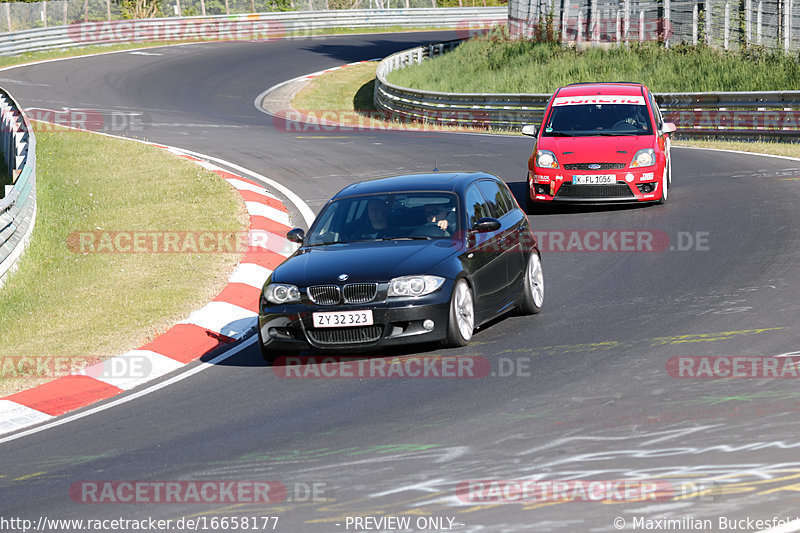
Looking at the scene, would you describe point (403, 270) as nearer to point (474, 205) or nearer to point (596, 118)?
point (474, 205)

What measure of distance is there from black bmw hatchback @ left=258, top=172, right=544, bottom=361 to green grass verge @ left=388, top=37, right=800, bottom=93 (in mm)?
19877

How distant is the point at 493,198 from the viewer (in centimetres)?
1110

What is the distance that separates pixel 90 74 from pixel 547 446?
3731 cm

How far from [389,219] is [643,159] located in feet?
23.2

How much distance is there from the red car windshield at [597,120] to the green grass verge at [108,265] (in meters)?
4.98

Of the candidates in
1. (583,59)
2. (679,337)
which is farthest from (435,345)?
(583,59)

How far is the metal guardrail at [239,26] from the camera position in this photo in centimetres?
4794

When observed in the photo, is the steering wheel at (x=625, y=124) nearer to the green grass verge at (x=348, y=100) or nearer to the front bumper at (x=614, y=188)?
the front bumper at (x=614, y=188)

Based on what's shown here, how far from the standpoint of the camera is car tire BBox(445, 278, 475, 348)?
9231mm

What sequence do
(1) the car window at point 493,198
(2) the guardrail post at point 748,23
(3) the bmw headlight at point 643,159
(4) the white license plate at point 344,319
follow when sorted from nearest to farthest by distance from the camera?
(4) the white license plate at point 344,319, (1) the car window at point 493,198, (3) the bmw headlight at point 643,159, (2) the guardrail post at point 748,23

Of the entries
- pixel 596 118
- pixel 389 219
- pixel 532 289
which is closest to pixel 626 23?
pixel 596 118

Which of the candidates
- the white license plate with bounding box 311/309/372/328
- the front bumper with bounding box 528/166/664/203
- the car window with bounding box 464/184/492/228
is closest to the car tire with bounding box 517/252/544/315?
the car window with bounding box 464/184/492/228

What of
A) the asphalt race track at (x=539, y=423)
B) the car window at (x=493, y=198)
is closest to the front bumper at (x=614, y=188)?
the asphalt race track at (x=539, y=423)

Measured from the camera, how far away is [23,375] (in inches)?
387
